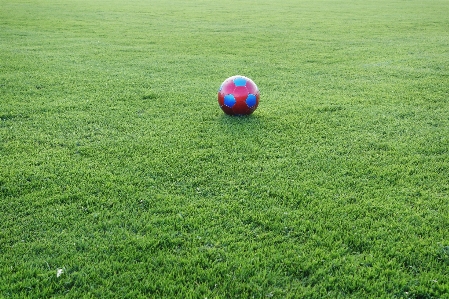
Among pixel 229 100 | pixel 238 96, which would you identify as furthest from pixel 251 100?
pixel 229 100

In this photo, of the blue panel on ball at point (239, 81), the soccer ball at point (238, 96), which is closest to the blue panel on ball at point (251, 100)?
the soccer ball at point (238, 96)

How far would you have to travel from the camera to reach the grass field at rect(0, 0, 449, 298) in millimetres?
3549

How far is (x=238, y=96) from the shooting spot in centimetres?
683

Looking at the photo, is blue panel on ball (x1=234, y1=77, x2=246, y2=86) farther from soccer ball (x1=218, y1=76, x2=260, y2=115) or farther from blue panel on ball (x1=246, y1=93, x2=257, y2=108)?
blue panel on ball (x1=246, y1=93, x2=257, y2=108)

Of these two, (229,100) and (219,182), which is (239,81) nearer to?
(229,100)

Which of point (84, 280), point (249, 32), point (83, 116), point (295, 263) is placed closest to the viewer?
point (84, 280)

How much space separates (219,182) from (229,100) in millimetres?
2215

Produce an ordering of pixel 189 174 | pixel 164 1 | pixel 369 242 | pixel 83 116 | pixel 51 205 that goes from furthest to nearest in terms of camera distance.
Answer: pixel 164 1 < pixel 83 116 < pixel 189 174 < pixel 51 205 < pixel 369 242

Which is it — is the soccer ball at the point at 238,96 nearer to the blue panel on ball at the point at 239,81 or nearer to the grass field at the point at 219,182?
the blue panel on ball at the point at 239,81

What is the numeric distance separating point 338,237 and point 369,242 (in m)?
0.27

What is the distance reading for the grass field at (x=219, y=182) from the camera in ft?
11.6

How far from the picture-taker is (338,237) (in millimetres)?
4035

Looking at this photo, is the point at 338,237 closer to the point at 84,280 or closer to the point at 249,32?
the point at 84,280

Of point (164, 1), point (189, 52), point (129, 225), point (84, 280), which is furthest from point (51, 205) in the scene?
point (164, 1)
